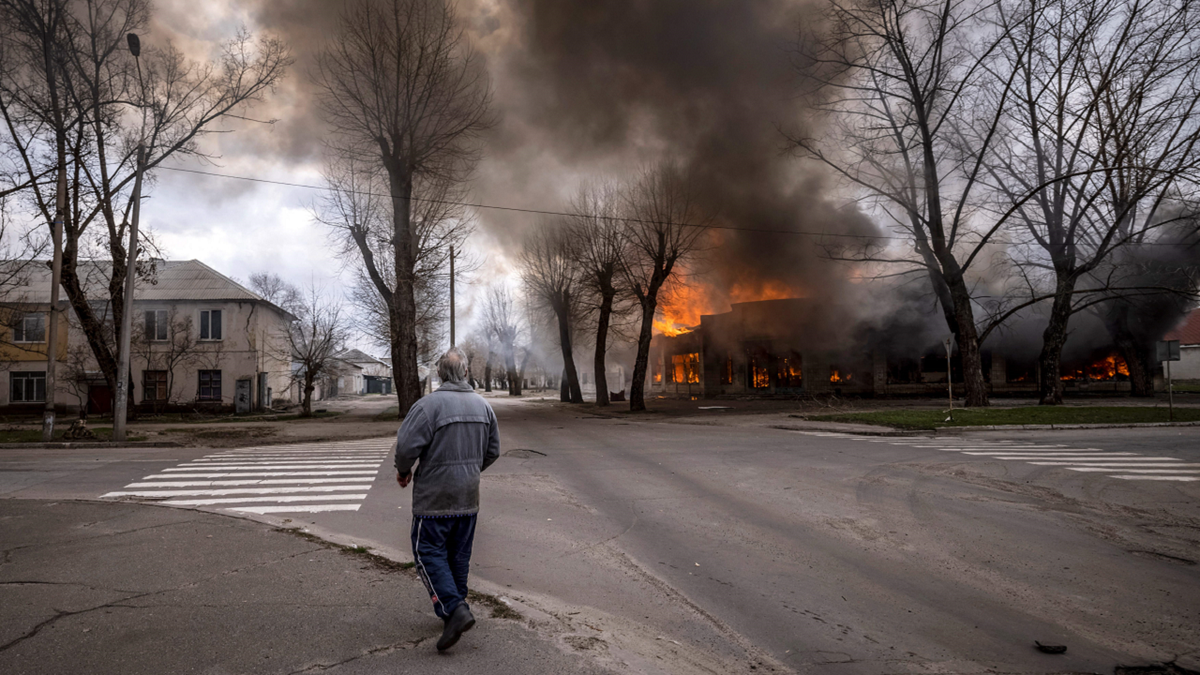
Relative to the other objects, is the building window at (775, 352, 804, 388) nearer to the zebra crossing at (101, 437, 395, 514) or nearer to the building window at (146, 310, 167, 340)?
the zebra crossing at (101, 437, 395, 514)

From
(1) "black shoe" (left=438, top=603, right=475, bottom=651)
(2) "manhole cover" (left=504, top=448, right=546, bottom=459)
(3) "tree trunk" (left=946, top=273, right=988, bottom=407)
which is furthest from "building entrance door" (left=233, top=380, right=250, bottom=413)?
(1) "black shoe" (left=438, top=603, right=475, bottom=651)

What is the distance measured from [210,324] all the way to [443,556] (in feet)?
108

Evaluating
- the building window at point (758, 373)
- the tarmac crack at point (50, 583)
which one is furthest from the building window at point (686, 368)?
the tarmac crack at point (50, 583)

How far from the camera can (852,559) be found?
507cm

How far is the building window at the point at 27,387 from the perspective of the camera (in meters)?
29.8

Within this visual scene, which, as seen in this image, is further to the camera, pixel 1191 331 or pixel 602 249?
pixel 1191 331

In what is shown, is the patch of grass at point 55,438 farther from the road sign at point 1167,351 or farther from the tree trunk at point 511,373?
the tree trunk at point 511,373

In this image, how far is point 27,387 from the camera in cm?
2994

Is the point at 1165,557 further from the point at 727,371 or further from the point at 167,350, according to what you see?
the point at 167,350

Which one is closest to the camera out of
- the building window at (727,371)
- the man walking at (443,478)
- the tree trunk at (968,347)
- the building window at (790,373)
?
the man walking at (443,478)

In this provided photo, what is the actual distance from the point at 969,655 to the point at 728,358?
34.0 metres

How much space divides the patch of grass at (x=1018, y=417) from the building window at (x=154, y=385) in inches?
1152

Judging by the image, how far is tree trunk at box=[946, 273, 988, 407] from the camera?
20.8 meters

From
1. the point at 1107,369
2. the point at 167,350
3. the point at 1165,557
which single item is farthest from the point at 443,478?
the point at 1107,369
